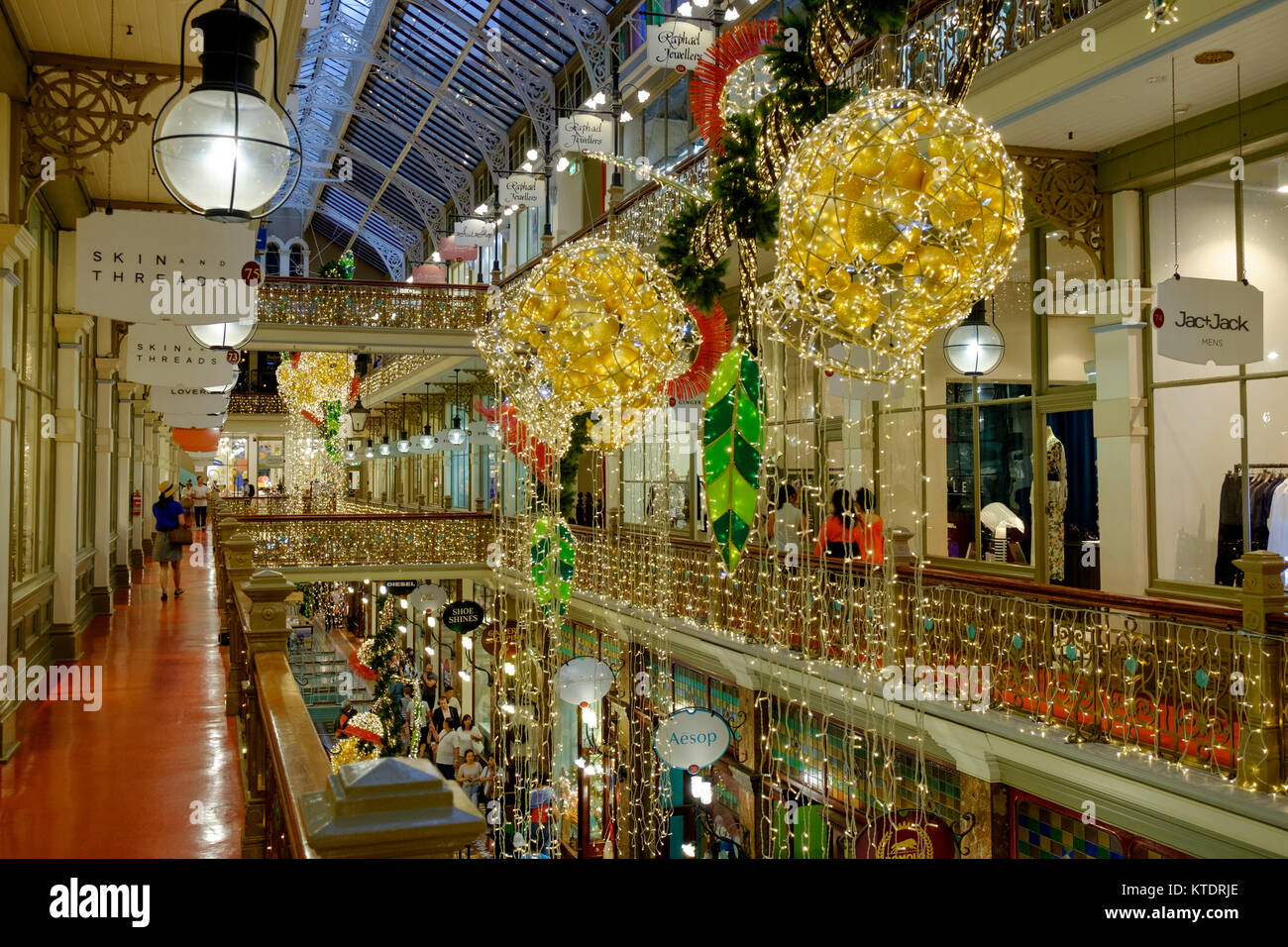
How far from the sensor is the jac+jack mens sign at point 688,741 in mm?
7672

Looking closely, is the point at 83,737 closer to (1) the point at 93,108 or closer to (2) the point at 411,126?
(1) the point at 93,108

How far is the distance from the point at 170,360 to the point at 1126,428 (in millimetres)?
6842

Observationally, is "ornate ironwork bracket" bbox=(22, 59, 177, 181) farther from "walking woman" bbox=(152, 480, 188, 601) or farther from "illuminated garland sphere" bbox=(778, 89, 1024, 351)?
"walking woman" bbox=(152, 480, 188, 601)

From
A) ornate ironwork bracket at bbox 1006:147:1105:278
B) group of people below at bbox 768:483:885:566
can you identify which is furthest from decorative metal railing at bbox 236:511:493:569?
ornate ironwork bracket at bbox 1006:147:1105:278

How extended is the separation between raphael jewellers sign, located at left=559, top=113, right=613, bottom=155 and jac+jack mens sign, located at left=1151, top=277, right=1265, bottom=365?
27.6ft

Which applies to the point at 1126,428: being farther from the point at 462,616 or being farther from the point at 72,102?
the point at 462,616

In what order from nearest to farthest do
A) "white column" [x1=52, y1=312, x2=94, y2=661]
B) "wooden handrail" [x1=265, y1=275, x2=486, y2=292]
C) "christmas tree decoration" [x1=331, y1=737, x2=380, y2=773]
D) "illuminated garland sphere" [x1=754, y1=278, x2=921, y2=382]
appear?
1. "illuminated garland sphere" [x1=754, y1=278, x2=921, y2=382]
2. "white column" [x1=52, y1=312, x2=94, y2=661]
3. "christmas tree decoration" [x1=331, y1=737, x2=380, y2=773]
4. "wooden handrail" [x1=265, y1=275, x2=486, y2=292]

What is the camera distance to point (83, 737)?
6.41 metres

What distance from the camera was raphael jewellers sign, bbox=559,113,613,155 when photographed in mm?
12984

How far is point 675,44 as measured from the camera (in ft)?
34.8

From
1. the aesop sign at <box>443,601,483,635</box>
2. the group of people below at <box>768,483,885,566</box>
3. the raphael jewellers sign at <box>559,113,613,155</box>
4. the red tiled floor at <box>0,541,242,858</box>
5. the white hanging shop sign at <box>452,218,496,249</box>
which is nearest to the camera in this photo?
the red tiled floor at <box>0,541,242,858</box>

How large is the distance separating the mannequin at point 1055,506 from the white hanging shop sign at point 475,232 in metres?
13.6
